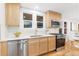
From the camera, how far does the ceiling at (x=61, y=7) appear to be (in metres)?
2.05

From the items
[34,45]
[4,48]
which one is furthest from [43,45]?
[4,48]

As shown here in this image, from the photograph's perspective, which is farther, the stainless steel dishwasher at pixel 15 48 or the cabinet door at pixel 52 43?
the cabinet door at pixel 52 43

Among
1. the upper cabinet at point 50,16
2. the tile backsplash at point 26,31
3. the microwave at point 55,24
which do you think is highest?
the upper cabinet at point 50,16

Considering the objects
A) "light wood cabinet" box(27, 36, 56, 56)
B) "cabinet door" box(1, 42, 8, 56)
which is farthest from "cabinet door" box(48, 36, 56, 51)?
"cabinet door" box(1, 42, 8, 56)

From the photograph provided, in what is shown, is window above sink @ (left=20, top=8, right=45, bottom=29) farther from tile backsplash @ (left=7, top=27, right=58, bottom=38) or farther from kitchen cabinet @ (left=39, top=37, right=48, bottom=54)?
kitchen cabinet @ (left=39, top=37, right=48, bottom=54)

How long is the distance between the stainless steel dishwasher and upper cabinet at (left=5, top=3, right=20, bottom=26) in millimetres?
323

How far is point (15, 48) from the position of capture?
6.98 ft

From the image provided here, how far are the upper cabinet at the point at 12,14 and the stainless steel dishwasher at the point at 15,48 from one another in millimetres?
323

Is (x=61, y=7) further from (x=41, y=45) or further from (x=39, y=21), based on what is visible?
(x=41, y=45)

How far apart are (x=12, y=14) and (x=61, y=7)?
33.8 inches

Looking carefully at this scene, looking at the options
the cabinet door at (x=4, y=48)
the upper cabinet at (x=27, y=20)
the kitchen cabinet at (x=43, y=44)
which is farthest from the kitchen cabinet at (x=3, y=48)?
the kitchen cabinet at (x=43, y=44)

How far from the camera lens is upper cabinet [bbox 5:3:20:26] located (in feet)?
6.85

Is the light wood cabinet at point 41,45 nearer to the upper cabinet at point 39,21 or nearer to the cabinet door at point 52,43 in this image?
the cabinet door at point 52,43

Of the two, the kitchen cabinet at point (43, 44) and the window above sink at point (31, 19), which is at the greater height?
the window above sink at point (31, 19)
